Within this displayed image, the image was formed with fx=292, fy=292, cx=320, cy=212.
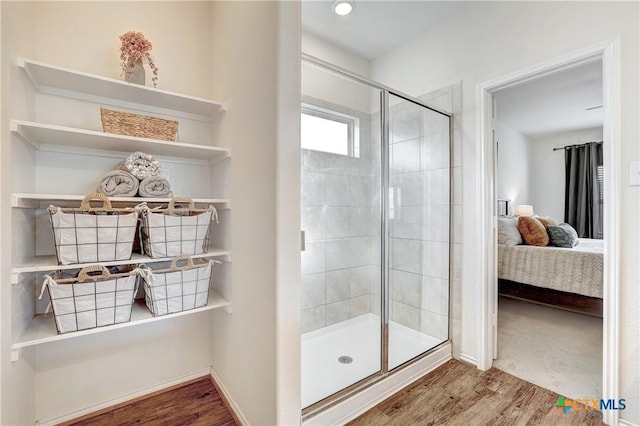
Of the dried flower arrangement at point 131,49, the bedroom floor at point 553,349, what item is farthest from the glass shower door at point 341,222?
the bedroom floor at point 553,349

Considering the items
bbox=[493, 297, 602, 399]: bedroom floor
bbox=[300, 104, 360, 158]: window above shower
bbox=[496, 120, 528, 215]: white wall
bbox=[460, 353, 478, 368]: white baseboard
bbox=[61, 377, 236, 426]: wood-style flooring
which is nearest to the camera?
bbox=[61, 377, 236, 426]: wood-style flooring

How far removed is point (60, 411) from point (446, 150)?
9.37ft

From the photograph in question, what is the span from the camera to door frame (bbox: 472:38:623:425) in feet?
4.85

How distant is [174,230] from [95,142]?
577 millimetres

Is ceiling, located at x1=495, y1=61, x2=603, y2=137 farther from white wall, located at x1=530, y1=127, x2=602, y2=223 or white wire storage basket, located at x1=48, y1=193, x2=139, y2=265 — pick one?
white wire storage basket, located at x1=48, y1=193, x2=139, y2=265

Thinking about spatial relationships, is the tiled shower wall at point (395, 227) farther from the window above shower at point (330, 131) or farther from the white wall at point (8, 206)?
the white wall at point (8, 206)

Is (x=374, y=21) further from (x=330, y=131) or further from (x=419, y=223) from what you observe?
(x=419, y=223)

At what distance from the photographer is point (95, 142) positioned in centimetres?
145

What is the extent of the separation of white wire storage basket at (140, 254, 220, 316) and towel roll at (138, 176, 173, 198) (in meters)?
0.34

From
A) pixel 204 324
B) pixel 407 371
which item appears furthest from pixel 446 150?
pixel 204 324

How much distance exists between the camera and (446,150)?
2279 millimetres

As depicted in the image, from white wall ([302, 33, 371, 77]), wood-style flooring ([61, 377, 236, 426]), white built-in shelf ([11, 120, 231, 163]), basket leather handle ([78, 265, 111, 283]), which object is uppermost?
white wall ([302, 33, 371, 77])

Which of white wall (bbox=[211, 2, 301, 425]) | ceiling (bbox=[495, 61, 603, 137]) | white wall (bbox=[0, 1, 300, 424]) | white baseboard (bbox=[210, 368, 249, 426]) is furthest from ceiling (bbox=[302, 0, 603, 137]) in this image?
white baseboard (bbox=[210, 368, 249, 426])

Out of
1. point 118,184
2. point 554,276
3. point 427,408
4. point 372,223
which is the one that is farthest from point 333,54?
point 554,276
